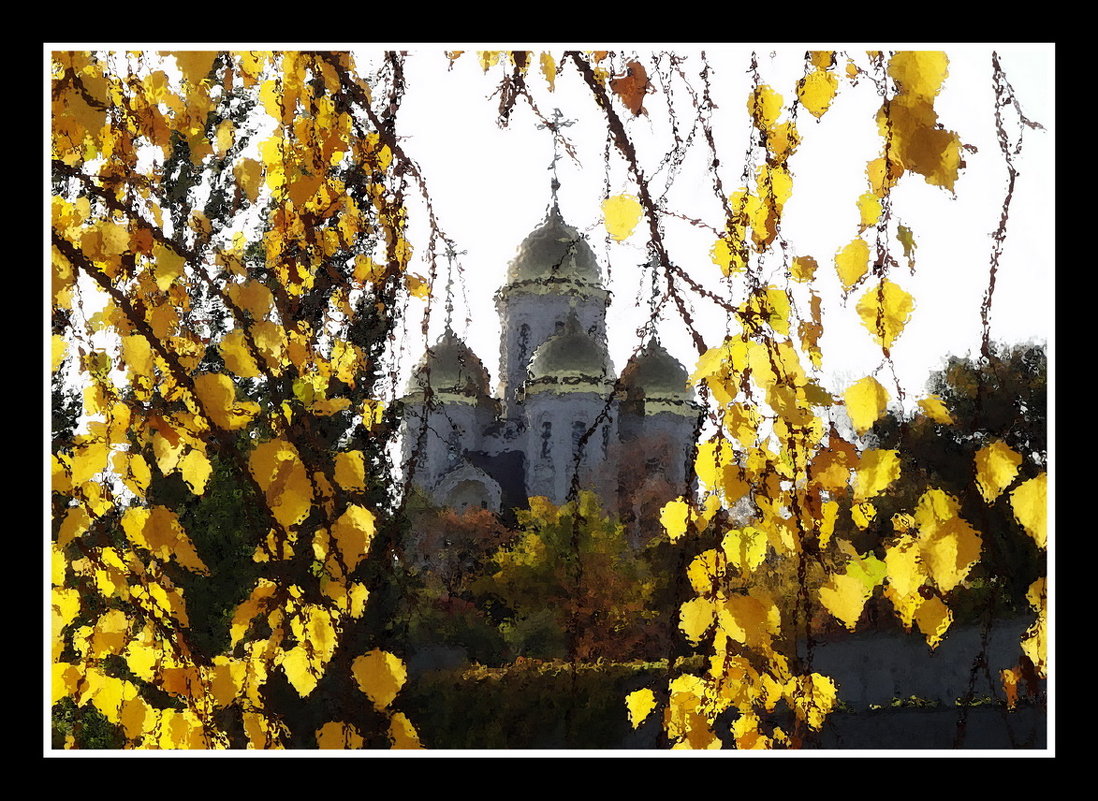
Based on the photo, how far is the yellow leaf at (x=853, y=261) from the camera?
1.27 metres

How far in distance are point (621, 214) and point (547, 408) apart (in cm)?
1747

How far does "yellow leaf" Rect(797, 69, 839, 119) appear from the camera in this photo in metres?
1.37

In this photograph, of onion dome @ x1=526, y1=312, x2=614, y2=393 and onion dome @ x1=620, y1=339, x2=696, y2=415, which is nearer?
onion dome @ x1=526, y1=312, x2=614, y2=393

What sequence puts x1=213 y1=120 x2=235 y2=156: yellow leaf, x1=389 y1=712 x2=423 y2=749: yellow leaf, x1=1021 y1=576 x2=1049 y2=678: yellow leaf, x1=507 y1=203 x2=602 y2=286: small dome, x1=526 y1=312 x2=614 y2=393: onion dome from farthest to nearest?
x1=507 y1=203 x2=602 y2=286: small dome → x1=526 y1=312 x2=614 y2=393: onion dome → x1=213 y1=120 x2=235 y2=156: yellow leaf → x1=389 y1=712 x2=423 y2=749: yellow leaf → x1=1021 y1=576 x2=1049 y2=678: yellow leaf

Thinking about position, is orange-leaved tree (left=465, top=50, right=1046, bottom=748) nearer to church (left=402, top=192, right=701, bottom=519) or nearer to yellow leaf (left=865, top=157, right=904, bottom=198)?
yellow leaf (left=865, top=157, right=904, bottom=198)

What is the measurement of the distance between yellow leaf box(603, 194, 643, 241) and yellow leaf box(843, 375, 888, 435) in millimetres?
381

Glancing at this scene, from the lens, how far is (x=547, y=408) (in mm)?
18875

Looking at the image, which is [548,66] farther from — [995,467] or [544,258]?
[544,258]

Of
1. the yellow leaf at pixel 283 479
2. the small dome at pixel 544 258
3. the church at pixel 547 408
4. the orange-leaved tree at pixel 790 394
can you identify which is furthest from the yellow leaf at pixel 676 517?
the small dome at pixel 544 258

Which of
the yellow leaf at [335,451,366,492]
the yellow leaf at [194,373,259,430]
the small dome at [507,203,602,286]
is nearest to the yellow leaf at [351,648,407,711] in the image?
the yellow leaf at [335,451,366,492]

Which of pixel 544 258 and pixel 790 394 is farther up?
pixel 544 258

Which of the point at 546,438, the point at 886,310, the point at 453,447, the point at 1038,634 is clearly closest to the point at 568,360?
the point at 546,438
